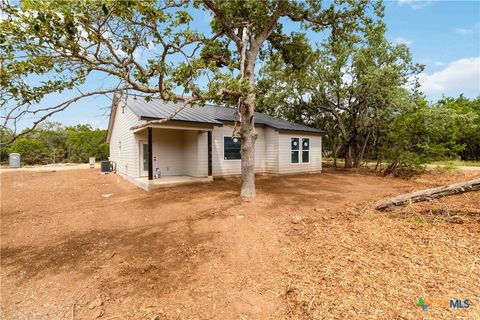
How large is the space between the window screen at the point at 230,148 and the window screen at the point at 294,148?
12.3ft

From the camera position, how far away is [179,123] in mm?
10211

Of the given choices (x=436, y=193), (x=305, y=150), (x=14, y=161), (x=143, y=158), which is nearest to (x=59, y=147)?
(x=14, y=161)

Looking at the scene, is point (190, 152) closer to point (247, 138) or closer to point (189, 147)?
point (189, 147)

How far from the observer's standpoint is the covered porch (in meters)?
11.5

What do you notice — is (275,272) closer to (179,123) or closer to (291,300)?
(291,300)

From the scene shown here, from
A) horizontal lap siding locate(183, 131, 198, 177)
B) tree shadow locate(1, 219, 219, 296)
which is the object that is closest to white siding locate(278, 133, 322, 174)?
horizontal lap siding locate(183, 131, 198, 177)

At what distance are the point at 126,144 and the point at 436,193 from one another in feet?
44.5

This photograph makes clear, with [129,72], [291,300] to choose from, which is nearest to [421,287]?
[291,300]

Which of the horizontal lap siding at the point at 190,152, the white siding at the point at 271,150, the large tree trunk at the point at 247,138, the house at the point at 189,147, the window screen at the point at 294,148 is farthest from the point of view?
the window screen at the point at 294,148

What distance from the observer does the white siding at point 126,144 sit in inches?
465

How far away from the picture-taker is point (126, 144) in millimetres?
13297

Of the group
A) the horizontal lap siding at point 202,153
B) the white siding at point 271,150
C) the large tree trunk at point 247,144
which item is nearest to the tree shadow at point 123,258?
the large tree trunk at point 247,144

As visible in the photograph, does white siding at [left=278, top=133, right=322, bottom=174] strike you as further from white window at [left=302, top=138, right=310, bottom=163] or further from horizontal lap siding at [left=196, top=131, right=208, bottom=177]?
horizontal lap siding at [left=196, top=131, right=208, bottom=177]

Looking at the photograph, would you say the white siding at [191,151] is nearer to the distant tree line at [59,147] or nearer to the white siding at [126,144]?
the white siding at [126,144]
